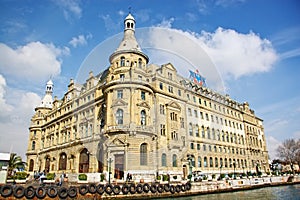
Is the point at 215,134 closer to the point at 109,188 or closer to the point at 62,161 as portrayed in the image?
the point at 62,161

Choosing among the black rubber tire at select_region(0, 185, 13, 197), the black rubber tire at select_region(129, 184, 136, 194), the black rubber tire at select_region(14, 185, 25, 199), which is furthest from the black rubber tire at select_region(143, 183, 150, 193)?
the black rubber tire at select_region(0, 185, 13, 197)

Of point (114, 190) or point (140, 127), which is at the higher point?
point (140, 127)

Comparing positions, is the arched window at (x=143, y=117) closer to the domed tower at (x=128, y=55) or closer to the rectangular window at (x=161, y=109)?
the rectangular window at (x=161, y=109)

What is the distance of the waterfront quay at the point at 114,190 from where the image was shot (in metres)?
22.8

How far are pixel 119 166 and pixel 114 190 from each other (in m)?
A: 10.3

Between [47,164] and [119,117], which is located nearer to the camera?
[119,117]

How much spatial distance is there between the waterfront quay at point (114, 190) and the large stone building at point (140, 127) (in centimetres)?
584

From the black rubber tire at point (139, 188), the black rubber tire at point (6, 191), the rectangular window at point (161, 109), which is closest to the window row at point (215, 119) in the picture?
the rectangular window at point (161, 109)

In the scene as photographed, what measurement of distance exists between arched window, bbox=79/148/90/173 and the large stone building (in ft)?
0.69

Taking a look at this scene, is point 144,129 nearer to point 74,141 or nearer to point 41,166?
point 74,141

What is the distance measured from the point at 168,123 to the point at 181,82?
12.5m

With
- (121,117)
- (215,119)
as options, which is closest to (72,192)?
(121,117)

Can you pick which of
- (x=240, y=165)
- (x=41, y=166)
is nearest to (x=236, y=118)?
(x=240, y=165)

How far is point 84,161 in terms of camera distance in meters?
51.8
